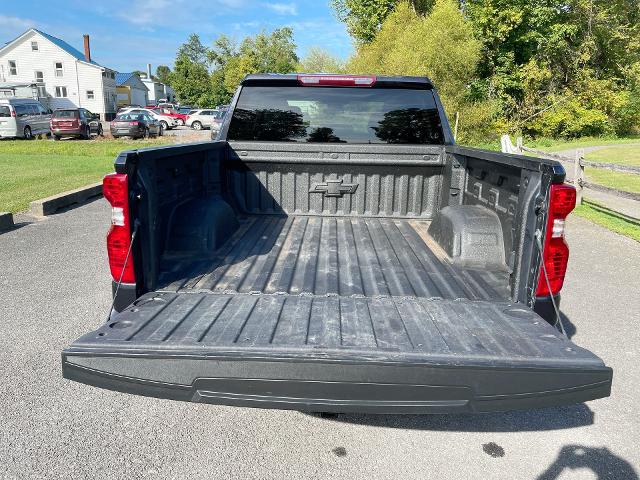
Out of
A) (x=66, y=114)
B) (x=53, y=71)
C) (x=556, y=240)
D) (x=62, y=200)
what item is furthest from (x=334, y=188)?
(x=53, y=71)

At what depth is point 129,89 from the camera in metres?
66.7

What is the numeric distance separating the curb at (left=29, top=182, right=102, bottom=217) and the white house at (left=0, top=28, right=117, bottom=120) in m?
49.4

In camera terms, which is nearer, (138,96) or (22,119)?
(22,119)

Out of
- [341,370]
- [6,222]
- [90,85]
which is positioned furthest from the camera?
[90,85]

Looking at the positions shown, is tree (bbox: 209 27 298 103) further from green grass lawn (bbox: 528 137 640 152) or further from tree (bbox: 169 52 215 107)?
green grass lawn (bbox: 528 137 640 152)

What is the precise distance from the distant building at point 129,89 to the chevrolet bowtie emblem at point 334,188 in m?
69.4

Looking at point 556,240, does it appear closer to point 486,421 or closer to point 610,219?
point 486,421

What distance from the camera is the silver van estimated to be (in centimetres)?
2377

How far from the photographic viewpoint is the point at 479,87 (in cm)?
3241

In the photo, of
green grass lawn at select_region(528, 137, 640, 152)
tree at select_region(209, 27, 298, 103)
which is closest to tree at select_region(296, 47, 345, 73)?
tree at select_region(209, 27, 298, 103)

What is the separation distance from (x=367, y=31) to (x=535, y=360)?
137ft

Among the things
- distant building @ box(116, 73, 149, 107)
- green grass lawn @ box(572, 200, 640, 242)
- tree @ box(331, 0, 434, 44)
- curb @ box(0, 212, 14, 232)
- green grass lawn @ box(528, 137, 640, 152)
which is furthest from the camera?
distant building @ box(116, 73, 149, 107)

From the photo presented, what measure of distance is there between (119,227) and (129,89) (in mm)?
72464

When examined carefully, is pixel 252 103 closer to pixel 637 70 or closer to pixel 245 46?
pixel 637 70
